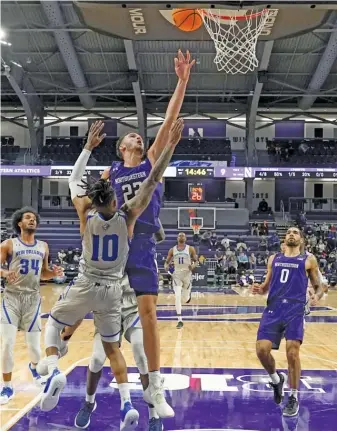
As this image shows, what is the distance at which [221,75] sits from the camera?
25.8m

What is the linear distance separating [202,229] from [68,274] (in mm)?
8082

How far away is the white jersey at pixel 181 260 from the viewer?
1099 cm

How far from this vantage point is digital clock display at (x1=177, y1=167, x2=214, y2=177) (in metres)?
26.8

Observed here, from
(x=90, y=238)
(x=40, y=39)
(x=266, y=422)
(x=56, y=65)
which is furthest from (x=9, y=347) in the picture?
(x=56, y=65)

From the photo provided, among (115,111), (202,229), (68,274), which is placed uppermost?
(115,111)

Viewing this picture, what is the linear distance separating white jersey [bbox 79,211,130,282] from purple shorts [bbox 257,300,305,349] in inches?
78.2

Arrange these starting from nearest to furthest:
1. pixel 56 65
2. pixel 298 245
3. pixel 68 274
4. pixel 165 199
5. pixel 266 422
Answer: pixel 266 422
pixel 298 245
pixel 68 274
pixel 56 65
pixel 165 199

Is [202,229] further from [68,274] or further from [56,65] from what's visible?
[56,65]

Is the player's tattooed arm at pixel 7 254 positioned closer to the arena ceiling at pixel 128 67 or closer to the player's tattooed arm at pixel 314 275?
the player's tattooed arm at pixel 314 275

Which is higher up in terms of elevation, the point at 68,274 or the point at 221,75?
the point at 221,75

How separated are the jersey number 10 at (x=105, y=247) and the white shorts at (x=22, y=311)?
5.90ft

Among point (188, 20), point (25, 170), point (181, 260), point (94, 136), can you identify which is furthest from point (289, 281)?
point (25, 170)

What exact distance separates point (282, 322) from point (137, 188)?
2.04 m

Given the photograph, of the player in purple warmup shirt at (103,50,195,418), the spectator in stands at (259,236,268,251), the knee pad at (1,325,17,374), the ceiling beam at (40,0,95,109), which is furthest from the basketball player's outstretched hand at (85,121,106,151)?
the spectator in stands at (259,236,268,251)
